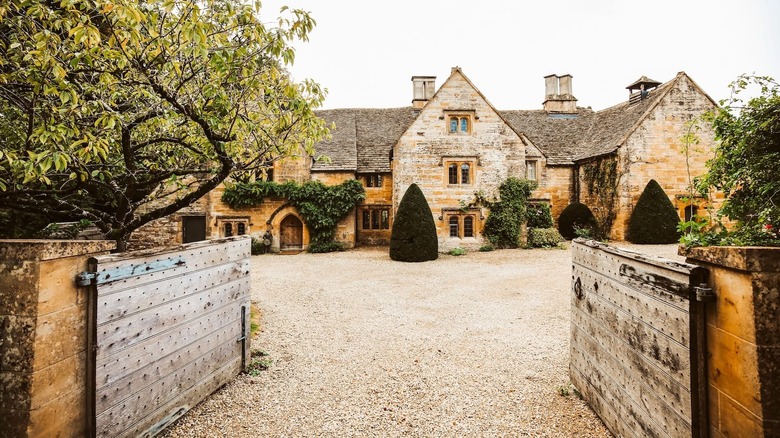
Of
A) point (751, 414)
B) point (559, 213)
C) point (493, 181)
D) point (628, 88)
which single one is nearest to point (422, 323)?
point (751, 414)

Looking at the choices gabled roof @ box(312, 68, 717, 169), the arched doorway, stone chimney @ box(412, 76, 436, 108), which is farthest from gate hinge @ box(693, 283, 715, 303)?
stone chimney @ box(412, 76, 436, 108)

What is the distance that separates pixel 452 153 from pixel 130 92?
53.7ft

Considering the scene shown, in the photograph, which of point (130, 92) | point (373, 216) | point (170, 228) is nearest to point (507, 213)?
point (373, 216)

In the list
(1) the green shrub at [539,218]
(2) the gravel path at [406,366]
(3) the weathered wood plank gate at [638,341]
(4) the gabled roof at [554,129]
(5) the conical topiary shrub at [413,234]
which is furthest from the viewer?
(4) the gabled roof at [554,129]

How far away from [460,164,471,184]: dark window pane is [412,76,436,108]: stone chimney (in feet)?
31.7

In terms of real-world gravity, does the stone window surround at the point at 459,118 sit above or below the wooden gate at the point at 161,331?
above

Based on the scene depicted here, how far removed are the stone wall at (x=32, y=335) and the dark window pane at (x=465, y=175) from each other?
1918 centimetres

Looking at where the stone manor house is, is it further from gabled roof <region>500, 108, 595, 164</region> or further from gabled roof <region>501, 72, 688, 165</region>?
gabled roof <region>500, 108, 595, 164</region>

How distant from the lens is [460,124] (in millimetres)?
20688

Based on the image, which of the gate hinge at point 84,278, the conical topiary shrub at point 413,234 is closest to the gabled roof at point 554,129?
the conical topiary shrub at point 413,234

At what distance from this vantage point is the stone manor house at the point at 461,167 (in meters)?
20.5

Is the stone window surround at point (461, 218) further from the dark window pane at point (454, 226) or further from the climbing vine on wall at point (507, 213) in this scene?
the climbing vine on wall at point (507, 213)

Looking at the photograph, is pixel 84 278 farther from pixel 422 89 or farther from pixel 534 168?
pixel 422 89

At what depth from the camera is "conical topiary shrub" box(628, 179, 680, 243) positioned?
63.6 feet
